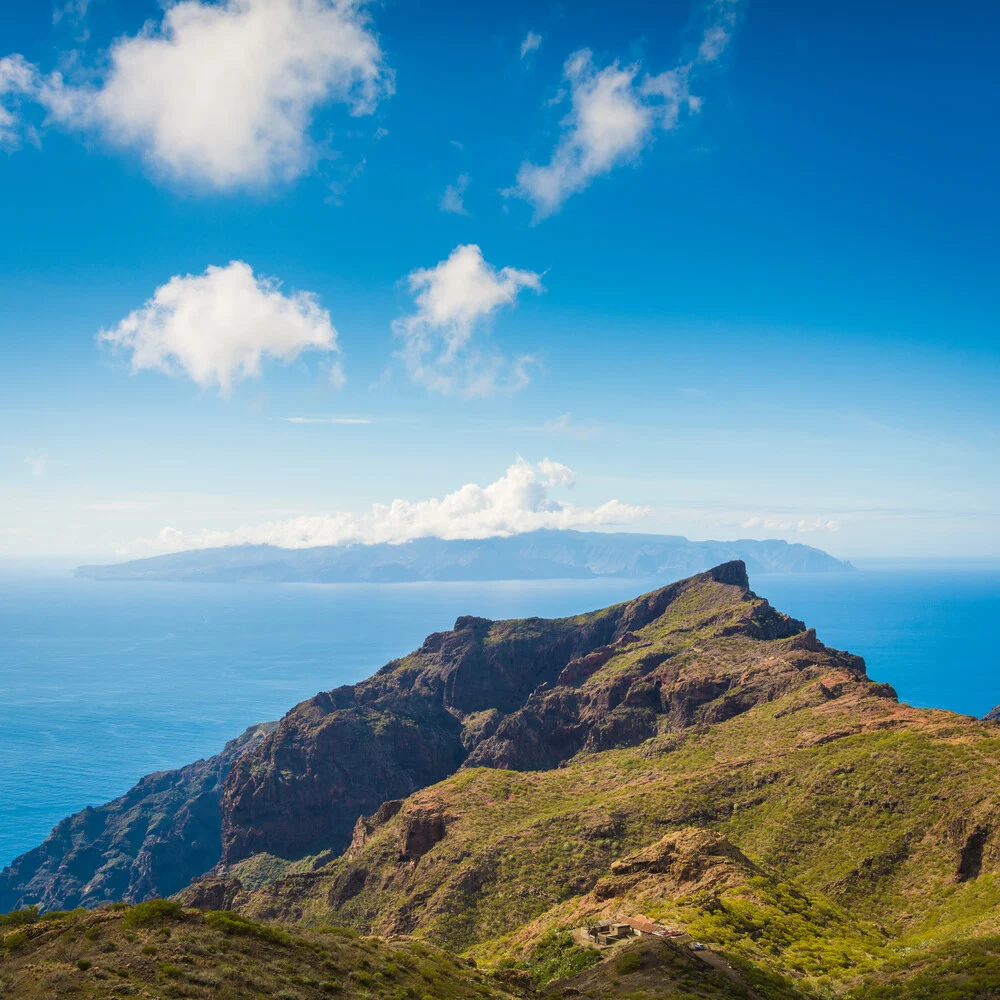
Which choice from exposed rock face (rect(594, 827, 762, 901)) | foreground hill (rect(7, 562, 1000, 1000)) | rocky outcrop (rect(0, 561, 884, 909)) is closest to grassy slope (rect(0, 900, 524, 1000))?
foreground hill (rect(7, 562, 1000, 1000))

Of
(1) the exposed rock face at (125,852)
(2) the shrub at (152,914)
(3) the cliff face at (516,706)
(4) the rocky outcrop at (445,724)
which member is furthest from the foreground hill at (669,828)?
(1) the exposed rock face at (125,852)

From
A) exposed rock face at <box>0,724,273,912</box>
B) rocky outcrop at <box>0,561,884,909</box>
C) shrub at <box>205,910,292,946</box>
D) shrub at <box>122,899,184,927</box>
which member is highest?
shrub at <box>122,899,184,927</box>

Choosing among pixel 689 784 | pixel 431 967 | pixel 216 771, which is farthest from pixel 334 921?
pixel 216 771

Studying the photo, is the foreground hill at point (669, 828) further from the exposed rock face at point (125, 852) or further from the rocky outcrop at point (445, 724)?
the exposed rock face at point (125, 852)

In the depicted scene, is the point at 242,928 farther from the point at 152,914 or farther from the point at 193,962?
the point at 193,962

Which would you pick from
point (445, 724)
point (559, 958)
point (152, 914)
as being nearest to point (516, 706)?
point (445, 724)

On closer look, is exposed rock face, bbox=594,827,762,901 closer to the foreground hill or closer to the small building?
the foreground hill

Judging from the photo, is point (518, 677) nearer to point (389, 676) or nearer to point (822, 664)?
point (389, 676)
